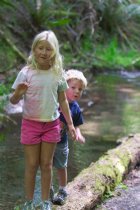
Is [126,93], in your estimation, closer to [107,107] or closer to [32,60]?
[107,107]

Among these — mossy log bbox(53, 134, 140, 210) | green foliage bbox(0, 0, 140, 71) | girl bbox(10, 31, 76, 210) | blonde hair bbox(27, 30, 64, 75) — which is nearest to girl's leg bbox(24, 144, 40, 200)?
girl bbox(10, 31, 76, 210)

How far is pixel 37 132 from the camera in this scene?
354cm

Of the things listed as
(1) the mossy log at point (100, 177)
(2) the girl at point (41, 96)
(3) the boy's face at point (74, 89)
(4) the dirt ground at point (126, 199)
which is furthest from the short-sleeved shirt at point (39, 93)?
(4) the dirt ground at point (126, 199)

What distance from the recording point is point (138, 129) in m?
7.88

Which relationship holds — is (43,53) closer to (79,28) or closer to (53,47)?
(53,47)

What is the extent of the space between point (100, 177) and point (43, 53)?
5.18ft

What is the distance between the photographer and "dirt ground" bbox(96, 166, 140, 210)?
4289mm

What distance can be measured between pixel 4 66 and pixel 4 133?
3145mm

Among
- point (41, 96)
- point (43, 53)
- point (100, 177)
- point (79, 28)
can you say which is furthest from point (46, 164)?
point (79, 28)

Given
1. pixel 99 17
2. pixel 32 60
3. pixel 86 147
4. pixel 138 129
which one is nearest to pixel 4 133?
pixel 86 147

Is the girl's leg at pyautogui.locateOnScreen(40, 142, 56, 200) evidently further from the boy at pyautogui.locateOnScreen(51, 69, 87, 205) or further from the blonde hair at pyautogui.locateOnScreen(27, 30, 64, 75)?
the blonde hair at pyautogui.locateOnScreen(27, 30, 64, 75)

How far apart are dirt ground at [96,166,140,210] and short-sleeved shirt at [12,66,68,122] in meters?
1.15

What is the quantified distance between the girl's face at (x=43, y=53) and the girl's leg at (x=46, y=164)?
54cm

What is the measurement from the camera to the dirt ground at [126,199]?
4289 millimetres
